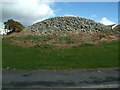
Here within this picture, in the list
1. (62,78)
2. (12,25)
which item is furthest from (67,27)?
(12,25)

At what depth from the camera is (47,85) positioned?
227 inches

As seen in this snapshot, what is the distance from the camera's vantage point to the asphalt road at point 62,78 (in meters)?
5.76

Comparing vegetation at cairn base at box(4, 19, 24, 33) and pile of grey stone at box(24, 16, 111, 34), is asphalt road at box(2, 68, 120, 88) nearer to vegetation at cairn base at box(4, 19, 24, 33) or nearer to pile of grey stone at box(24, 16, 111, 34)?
pile of grey stone at box(24, 16, 111, 34)

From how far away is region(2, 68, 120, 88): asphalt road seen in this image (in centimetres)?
576

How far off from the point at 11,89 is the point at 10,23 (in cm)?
5078

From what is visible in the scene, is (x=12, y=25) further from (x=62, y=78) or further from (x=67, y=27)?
(x=62, y=78)

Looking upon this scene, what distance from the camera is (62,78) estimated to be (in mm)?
6543

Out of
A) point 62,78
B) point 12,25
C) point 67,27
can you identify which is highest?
point 12,25

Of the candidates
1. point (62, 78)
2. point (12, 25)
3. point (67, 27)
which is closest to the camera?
point (62, 78)

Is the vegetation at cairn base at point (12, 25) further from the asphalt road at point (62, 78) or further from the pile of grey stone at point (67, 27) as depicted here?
the asphalt road at point (62, 78)

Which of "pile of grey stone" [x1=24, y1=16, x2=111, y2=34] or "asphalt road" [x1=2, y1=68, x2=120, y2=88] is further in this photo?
"pile of grey stone" [x1=24, y1=16, x2=111, y2=34]

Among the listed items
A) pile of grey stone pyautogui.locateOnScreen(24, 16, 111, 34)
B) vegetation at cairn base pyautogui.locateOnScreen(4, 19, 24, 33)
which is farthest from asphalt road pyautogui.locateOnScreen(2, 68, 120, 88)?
vegetation at cairn base pyautogui.locateOnScreen(4, 19, 24, 33)

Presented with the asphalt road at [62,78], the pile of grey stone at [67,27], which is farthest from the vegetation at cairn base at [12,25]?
the asphalt road at [62,78]

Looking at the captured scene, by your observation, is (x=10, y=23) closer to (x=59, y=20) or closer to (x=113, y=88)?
(x=59, y=20)
